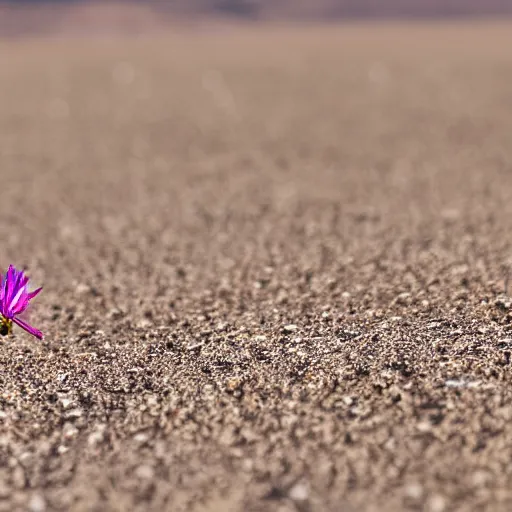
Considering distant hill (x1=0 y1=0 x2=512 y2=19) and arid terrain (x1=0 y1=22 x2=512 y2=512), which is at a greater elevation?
distant hill (x1=0 y1=0 x2=512 y2=19)

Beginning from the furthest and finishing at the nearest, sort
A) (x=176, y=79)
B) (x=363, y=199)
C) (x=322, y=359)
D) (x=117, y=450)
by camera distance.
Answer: (x=176, y=79)
(x=363, y=199)
(x=322, y=359)
(x=117, y=450)

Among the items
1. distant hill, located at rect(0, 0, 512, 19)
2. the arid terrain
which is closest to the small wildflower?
the arid terrain

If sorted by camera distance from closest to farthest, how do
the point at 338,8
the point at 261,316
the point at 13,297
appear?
the point at 13,297
the point at 261,316
the point at 338,8

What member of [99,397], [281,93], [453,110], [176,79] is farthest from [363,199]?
[176,79]

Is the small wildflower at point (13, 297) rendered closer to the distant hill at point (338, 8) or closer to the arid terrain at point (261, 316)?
the arid terrain at point (261, 316)

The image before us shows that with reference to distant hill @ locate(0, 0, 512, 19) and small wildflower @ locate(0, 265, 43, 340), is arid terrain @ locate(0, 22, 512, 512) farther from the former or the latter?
distant hill @ locate(0, 0, 512, 19)

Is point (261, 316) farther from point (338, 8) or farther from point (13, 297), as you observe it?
point (338, 8)

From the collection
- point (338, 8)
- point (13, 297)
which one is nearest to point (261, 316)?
point (13, 297)

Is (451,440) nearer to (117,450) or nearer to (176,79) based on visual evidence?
(117,450)
